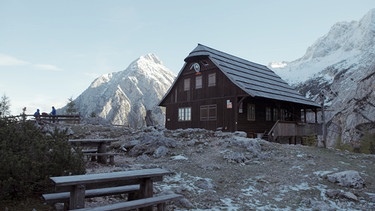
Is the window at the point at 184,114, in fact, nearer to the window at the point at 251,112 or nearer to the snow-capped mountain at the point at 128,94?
the window at the point at 251,112

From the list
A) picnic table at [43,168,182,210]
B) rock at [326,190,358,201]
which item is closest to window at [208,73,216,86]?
rock at [326,190,358,201]

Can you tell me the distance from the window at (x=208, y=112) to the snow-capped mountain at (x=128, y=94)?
74631 mm

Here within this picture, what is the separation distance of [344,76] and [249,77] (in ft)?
167

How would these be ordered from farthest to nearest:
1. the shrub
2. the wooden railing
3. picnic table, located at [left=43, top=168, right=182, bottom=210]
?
1. the wooden railing
2. the shrub
3. picnic table, located at [left=43, top=168, right=182, bottom=210]

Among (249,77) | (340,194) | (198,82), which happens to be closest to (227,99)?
(198,82)

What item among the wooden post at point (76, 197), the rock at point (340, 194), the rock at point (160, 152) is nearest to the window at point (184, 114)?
the rock at point (160, 152)

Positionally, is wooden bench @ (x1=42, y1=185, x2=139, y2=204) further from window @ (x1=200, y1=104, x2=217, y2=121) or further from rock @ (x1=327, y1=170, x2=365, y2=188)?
window @ (x1=200, y1=104, x2=217, y2=121)

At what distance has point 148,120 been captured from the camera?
3120 centimetres

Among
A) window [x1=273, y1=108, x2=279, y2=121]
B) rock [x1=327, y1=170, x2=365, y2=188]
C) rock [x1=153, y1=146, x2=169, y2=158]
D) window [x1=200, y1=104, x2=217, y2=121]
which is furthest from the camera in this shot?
window [x1=273, y1=108, x2=279, y2=121]

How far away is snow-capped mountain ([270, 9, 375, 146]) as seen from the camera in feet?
160

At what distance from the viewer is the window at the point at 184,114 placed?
1069 inches

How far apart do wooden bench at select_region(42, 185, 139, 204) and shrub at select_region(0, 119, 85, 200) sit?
809 millimetres

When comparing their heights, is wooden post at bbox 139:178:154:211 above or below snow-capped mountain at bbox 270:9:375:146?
below

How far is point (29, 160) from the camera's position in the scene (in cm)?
570
